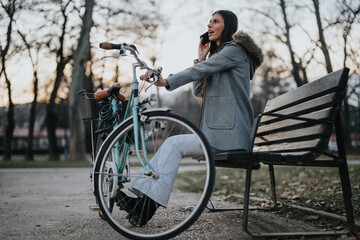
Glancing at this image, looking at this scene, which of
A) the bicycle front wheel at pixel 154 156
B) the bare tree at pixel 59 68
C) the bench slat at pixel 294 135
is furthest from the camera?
the bare tree at pixel 59 68

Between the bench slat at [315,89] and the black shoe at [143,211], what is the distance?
5.23 ft

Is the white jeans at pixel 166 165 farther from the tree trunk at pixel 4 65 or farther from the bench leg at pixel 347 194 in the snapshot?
the tree trunk at pixel 4 65

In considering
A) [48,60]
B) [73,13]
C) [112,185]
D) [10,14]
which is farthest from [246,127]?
[48,60]

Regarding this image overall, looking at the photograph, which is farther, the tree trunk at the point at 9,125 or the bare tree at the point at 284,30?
the tree trunk at the point at 9,125

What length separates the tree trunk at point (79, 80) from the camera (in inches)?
670

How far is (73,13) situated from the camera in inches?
683

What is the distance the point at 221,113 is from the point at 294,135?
0.76 m

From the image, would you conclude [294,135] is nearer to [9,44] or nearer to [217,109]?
[217,109]

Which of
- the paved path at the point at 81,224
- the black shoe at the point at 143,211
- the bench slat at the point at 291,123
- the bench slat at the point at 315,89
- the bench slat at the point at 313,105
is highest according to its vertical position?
the bench slat at the point at 315,89

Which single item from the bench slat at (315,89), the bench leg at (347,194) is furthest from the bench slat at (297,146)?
the bench slat at (315,89)

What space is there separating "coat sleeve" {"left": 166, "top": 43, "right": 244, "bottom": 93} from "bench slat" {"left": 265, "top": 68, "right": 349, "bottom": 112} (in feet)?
2.24

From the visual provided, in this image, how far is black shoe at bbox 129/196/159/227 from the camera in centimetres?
299

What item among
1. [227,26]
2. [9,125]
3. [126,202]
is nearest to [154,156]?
[126,202]

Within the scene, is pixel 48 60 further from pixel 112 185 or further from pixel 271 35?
pixel 112 185
